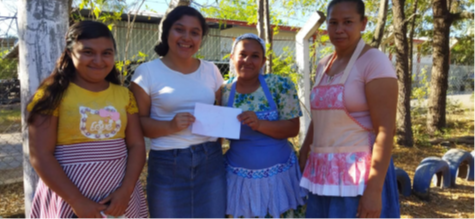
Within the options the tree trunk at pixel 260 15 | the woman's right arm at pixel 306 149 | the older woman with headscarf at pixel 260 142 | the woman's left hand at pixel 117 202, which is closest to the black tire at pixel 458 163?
the tree trunk at pixel 260 15

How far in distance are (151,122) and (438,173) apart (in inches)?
182

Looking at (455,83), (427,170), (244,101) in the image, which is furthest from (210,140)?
(455,83)

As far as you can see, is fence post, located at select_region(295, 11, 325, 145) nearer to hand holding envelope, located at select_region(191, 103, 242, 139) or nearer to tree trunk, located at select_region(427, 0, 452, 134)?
hand holding envelope, located at select_region(191, 103, 242, 139)

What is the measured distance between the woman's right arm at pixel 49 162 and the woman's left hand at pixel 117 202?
0.37ft

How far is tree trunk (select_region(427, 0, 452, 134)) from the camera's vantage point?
26.9 ft

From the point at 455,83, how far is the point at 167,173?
18802 millimetres

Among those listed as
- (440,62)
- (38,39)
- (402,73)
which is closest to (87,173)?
(38,39)

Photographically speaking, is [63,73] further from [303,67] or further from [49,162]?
[303,67]

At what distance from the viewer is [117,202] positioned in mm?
1868

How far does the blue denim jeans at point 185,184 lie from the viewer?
2.18 m

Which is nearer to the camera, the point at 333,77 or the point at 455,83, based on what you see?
the point at 333,77

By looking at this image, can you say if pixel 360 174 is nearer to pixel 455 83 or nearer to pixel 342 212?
pixel 342 212

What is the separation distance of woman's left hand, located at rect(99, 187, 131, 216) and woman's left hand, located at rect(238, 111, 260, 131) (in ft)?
2.62

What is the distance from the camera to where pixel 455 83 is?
56.7 ft
